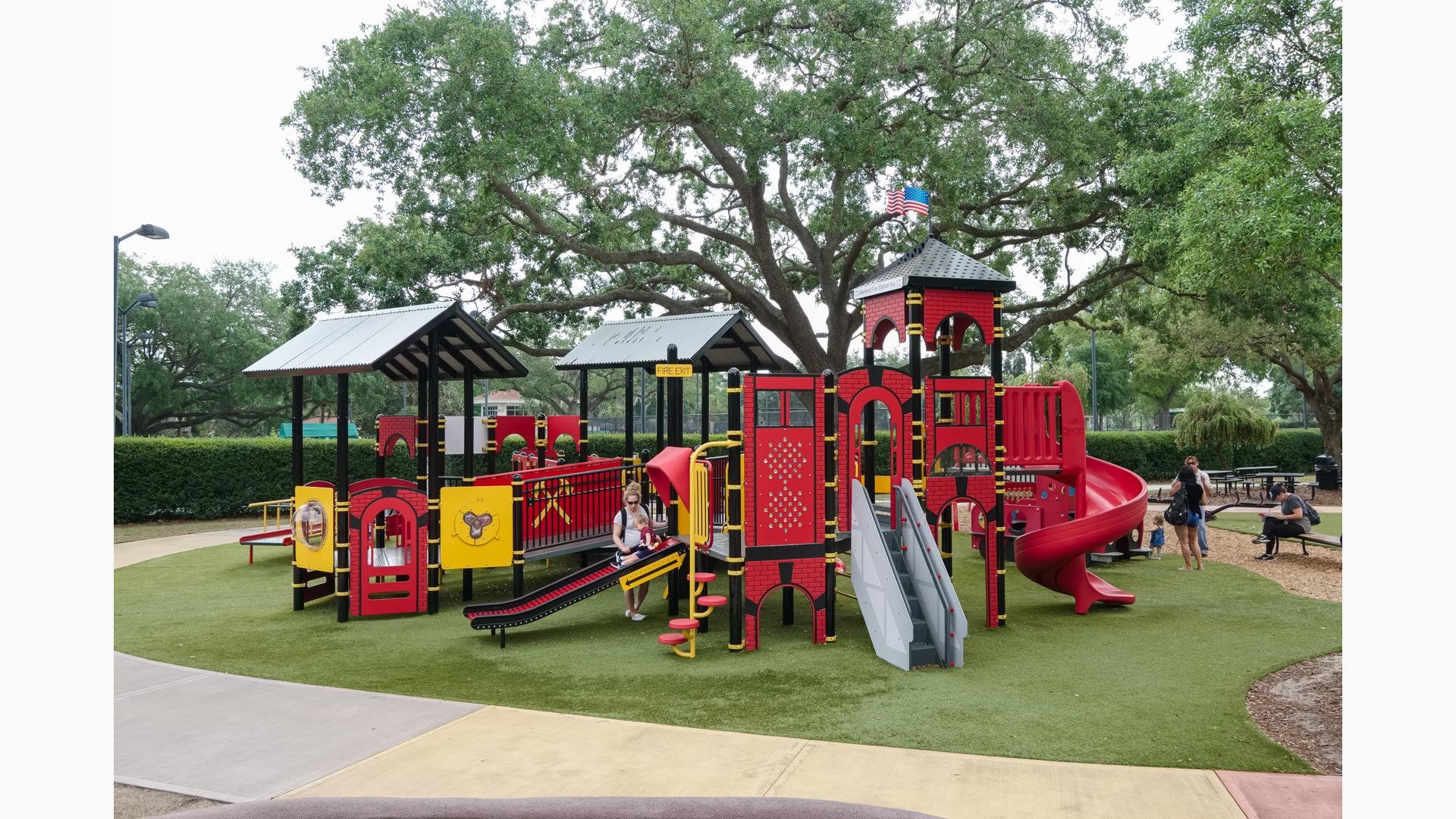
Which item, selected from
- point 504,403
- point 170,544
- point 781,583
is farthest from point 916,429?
point 504,403

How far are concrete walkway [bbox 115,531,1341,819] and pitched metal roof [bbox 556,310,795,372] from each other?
6.45 meters

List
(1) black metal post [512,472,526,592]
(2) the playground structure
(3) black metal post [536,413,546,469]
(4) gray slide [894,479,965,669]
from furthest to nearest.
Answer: (3) black metal post [536,413,546,469], (1) black metal post [512,472,526,592], (2) the playground structure, (4) gray slide [894,479,965,669]

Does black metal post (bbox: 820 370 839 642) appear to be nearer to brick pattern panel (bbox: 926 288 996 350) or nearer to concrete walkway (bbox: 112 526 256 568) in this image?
brick pattern panel (bbox: 926 288 996 350)

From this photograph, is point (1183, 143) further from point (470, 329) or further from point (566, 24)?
point (566, 24)

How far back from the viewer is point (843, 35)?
16.6m

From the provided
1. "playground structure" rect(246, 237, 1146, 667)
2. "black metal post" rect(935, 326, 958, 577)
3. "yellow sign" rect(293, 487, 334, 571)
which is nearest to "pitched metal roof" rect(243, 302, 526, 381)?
"playground structure" rect(246, 237, 1146, 667)

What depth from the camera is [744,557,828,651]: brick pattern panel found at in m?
9.80

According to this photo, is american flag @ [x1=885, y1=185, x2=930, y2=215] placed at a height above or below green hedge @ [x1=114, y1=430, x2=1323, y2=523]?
above

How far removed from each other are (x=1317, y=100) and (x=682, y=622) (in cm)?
826

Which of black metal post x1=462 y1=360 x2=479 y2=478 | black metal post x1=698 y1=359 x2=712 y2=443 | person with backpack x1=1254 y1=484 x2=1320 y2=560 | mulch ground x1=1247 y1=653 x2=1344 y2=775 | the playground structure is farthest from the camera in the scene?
Result: person with backpack x1=1254 y1=484 x2=1320 y2=560

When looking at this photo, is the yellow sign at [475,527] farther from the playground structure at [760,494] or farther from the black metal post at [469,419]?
the black metal post at [469,419]

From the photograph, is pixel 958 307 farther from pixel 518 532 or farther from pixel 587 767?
pixel 587 767

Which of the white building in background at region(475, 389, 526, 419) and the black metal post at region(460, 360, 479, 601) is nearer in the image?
the black metal post at region(460, 360, 479, 601)

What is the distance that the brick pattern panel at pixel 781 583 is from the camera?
980cm
